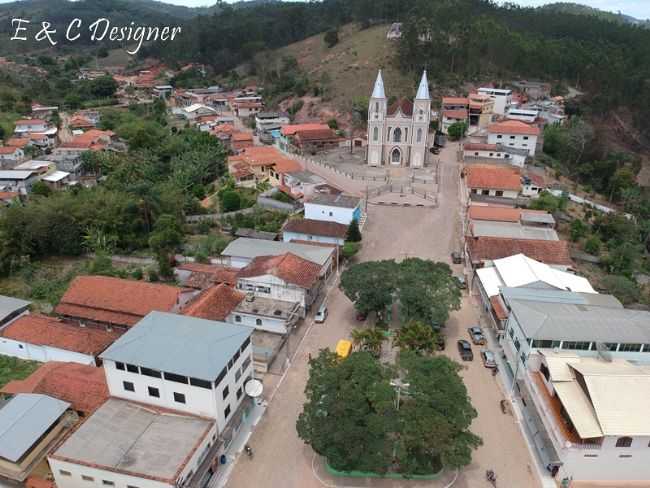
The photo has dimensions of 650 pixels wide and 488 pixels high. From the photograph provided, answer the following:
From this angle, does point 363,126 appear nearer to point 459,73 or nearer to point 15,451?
point 459,73

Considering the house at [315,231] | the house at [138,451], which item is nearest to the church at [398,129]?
the house at [315,231]

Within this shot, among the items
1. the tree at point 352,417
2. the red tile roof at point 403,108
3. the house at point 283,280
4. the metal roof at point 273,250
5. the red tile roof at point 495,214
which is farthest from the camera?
the red tile roof at point 403,108

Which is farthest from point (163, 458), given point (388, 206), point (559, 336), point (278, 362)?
point (388, 206)

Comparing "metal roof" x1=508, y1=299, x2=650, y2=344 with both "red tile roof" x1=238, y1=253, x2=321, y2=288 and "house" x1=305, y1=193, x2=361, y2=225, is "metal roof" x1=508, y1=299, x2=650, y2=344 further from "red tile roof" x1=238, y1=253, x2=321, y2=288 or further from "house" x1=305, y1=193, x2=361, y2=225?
"house" x1=305, y1=193, x2=361, y2=225

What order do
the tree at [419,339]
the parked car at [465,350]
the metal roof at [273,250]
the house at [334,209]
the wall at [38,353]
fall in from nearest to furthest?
the tree at [419,339] < the parked car at [465,350] < the wall at [38,353] < the metal roof at [273,250] < the house at [334,209]

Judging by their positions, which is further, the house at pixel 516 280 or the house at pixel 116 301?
the house at pixel 116 301

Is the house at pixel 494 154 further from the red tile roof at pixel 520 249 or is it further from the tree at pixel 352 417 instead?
the tree at pixel 352 417

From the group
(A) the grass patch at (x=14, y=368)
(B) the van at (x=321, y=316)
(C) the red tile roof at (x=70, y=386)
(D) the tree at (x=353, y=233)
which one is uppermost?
(D) the tree at (x=353, y=233)
